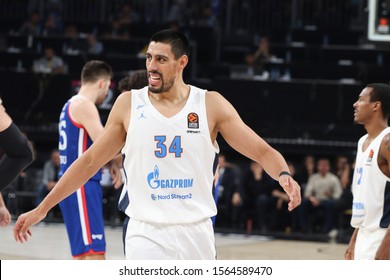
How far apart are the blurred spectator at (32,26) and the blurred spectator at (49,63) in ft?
7.73

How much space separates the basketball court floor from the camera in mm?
12820

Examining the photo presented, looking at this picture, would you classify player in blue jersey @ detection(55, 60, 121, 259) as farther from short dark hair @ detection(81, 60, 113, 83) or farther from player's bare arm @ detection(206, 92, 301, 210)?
player's bare arm @ detection(206, 92, 301, 210)

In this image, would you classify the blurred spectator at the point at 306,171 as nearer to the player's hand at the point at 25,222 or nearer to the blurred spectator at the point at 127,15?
the blurred spectator at the point at 127,15

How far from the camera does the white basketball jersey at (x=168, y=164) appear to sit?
486 cm

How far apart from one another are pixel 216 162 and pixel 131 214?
56cm

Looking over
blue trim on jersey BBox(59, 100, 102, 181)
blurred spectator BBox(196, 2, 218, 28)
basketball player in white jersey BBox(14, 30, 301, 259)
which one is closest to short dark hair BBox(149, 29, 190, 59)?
basketball player in white jersey BBox(14, 30, 301, 259)

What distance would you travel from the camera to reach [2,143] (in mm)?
5234

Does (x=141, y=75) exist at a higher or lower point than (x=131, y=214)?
higher

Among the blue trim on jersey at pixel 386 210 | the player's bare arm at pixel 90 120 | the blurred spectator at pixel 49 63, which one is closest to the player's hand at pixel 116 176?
the player's bare arm at pixel 90 120

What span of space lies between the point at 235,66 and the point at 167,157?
14.4m

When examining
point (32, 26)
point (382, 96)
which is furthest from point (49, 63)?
point (382, 96)

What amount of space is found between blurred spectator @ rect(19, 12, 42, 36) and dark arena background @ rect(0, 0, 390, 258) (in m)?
0.03

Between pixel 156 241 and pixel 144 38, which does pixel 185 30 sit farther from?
pixel 156 241

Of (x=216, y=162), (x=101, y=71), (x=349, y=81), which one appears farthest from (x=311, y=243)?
(x=216, y=162)
